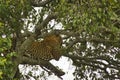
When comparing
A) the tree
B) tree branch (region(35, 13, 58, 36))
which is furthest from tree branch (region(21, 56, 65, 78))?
tree branch (region(35, 13, 58, 36))

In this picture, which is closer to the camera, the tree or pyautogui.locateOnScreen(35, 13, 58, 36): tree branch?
the tree

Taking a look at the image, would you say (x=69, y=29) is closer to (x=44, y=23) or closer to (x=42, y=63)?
(x=44, y=23)

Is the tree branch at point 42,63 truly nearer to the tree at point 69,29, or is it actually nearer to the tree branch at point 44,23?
the tree at point 69,29

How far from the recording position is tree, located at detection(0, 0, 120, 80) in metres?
6.83

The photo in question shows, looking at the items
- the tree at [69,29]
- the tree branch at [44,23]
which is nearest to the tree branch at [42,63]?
the tree at [69,29]

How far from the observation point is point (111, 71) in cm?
1290

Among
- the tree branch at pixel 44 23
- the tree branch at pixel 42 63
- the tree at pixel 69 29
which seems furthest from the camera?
the tree branch at pixel 42 63

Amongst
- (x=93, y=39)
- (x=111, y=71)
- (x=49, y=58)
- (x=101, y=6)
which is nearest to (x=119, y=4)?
(x=101, y=6)

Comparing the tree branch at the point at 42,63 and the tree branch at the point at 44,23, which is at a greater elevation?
the tree branch at the point at 44,23

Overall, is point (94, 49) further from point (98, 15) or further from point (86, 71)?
point (98, 15)

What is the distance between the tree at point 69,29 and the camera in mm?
6834

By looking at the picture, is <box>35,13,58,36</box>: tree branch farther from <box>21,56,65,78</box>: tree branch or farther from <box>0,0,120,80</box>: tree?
<box>21,56,65,78</box>: tree branch

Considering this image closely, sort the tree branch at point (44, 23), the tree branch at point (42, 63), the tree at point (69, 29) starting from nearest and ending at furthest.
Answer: the tree at point (69, 29) < the tree branch at point (44, 23) < the tree branch at point (42, 63)

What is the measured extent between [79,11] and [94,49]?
5002 mm
